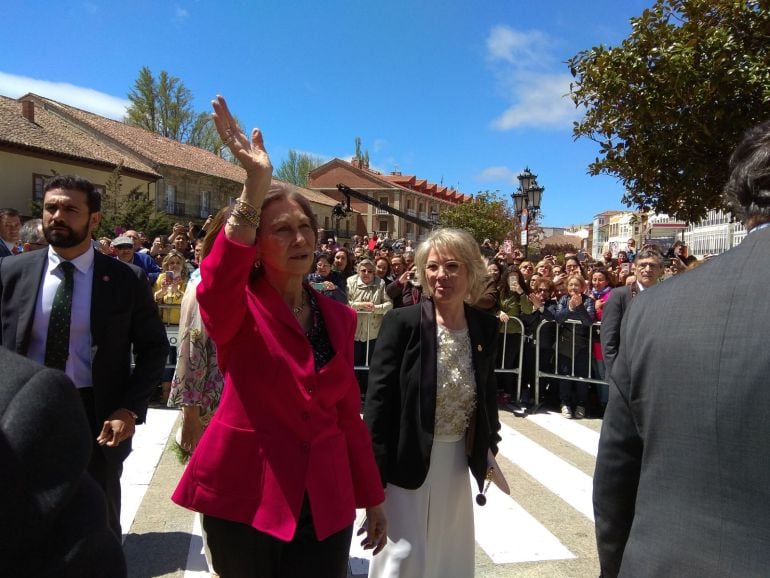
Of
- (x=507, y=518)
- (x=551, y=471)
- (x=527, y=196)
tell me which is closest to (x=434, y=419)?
(x=507, y=518)

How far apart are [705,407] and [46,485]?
125 cm

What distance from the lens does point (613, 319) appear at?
6348 mm

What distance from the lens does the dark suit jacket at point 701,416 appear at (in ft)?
3.93

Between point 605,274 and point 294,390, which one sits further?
point 605,274

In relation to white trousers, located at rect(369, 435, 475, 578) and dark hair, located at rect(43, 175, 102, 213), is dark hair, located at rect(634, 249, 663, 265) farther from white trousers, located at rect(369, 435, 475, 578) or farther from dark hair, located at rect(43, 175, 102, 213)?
dark hair, located at rect(43, 175, 102, 213)

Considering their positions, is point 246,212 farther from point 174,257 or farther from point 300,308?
point 174,257

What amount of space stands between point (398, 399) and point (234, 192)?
4569cm

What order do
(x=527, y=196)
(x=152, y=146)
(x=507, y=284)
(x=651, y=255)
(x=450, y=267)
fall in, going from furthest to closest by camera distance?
(x=152, y=146) < (x=527, y=196) < (x=507, y=284) < (x=651, y=255) < (x=450, y=267)

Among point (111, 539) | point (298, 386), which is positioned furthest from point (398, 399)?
point (111, 539)

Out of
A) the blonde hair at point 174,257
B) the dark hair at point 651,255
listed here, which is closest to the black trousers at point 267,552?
the dark hair at point 651,255

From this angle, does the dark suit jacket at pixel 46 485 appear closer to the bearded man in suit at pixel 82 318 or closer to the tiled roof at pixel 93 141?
the bearded man in suit at pixel 82 318

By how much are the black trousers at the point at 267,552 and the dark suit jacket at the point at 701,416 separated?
3.27ft

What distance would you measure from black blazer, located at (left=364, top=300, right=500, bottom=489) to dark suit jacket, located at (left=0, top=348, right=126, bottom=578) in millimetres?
2072

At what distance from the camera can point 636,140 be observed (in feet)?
21.0
